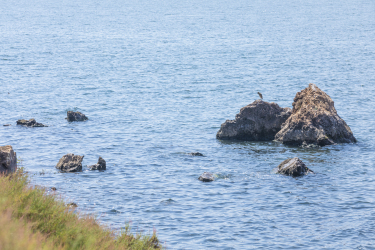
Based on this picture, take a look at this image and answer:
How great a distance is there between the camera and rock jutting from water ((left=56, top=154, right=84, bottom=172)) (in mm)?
27625

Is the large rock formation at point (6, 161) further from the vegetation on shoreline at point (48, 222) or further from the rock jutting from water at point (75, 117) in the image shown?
the rock jutting from water at point (75, 117)

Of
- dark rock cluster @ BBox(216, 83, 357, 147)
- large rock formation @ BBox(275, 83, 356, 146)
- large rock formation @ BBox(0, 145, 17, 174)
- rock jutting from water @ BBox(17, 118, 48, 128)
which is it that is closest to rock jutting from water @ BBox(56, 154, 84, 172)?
large rock formation @ BBox(0, 145, 17, 174)

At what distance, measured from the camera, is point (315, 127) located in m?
33.9

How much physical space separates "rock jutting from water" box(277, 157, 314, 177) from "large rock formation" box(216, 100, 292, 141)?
25.9 ft

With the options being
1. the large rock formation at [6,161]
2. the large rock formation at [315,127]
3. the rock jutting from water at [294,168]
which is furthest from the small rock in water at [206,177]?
the large rock formation at [6,161]

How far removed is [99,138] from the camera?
118 ft

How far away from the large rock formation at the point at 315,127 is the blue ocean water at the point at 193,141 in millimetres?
1104

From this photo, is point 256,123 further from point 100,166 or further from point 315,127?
point 100,166

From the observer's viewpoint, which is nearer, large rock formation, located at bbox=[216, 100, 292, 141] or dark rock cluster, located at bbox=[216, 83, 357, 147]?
dark rock cluster, located at bbox=[216, 83, 357, 147]

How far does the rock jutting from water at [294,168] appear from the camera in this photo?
27234mm

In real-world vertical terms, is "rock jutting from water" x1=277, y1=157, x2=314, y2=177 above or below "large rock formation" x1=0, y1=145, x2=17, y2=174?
below

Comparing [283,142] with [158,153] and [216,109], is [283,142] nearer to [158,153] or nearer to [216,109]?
[158,153]

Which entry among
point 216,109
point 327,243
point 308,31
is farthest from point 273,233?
point 308,31

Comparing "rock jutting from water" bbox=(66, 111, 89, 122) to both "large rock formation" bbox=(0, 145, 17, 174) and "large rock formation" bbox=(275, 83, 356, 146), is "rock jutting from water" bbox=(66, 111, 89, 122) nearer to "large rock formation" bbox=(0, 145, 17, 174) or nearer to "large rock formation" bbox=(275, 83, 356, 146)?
"large rock formation" bbox=(275, 83, 356, 146)
